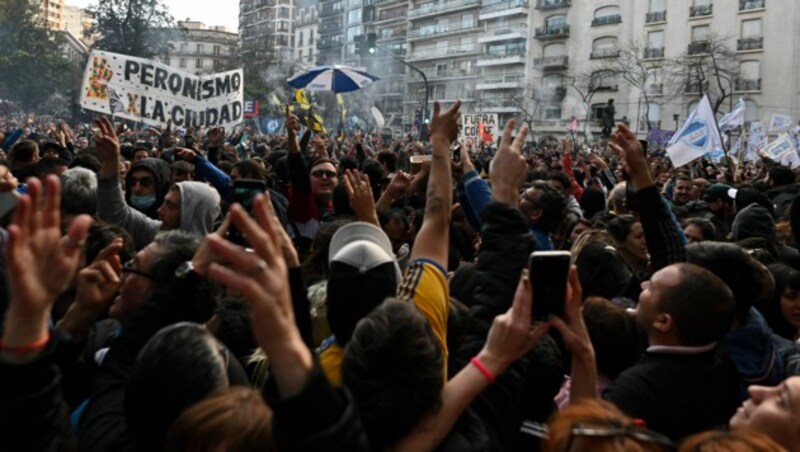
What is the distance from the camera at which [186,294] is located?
2.16 meters

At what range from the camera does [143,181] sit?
5195 mm

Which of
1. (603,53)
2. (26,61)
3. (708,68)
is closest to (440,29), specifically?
(603,53)

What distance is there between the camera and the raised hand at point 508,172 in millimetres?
2734

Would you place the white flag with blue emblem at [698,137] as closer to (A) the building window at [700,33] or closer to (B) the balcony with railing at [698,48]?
(B) the balcony with railing at [698,48]

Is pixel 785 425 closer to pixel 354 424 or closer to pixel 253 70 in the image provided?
pixel 354 424

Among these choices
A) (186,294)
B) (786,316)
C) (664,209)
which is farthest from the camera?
(786,316)

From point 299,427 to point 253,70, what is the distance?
74.4 metres

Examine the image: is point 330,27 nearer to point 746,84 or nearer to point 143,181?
point 746,84

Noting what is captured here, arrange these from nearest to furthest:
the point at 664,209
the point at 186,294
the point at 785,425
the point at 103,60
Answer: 1. the point at 785,425
2. the point at 186,294
3. the point at 664,209
4. the point at 103,60

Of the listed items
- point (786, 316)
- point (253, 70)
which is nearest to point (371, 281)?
point (786, 316)

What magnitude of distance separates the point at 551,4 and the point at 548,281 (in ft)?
185

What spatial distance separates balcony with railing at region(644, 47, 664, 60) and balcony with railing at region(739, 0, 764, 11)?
5.30m

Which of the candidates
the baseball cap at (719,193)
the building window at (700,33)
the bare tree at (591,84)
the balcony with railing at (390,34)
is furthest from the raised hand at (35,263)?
the balcony with railing at (390,34)

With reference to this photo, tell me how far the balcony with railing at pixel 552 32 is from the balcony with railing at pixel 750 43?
13.2 m
